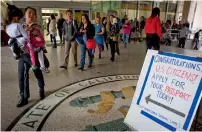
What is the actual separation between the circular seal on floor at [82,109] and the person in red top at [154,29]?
157 centimetres

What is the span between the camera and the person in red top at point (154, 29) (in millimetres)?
4285

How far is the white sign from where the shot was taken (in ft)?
4.76

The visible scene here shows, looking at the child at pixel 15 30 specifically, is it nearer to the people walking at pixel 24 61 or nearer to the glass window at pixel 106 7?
the people walking at pixel 24 61

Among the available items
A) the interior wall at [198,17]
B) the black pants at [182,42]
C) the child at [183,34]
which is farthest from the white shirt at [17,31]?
the interior wall at [198,17]

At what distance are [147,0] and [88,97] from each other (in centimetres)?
1147

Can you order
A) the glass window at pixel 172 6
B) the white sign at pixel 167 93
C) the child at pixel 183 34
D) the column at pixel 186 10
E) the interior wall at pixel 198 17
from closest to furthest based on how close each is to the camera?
the white sign at pixel 167 93, the child at pixel 183 34, the interior wall at pixel 198 17, the column at pixel 186 10, the glass window at pixel 172 6

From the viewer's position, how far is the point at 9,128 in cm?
211

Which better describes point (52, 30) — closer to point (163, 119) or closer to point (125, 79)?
point (125, 79)

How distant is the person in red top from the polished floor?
782 mm

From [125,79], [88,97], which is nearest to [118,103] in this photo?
[88,97]

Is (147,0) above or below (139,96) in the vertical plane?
above

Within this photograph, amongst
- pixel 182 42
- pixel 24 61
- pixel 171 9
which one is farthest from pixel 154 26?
pixel 171 9

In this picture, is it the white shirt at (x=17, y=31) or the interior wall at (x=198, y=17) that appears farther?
the interior wall at (x=198, y=17)

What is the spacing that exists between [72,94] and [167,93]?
1.83 meters
